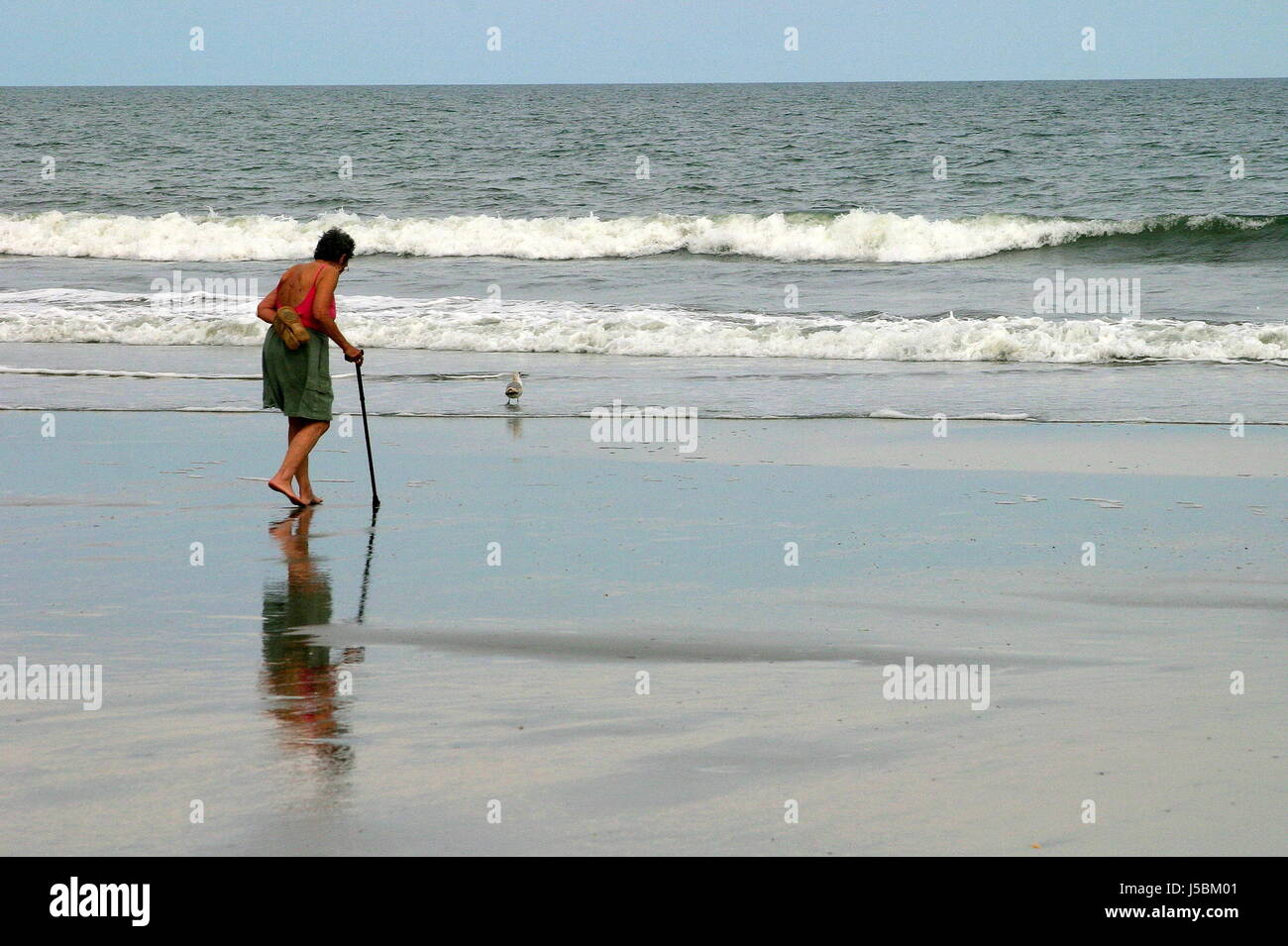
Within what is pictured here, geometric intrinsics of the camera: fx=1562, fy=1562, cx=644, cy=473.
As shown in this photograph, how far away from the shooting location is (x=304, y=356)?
8484mm

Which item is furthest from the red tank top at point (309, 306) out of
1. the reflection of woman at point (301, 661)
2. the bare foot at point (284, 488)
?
the reflection of woman at point (301, 661)

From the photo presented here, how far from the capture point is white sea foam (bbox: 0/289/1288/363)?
53.5 feet

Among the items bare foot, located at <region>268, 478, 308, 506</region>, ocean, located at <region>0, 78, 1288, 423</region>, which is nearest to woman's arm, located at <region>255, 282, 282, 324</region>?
bare foot, located at <region>268, 478, 308, 506</region>

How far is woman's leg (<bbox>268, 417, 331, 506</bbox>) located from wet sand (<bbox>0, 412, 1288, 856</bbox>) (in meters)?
0.28

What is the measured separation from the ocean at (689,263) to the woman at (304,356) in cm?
383

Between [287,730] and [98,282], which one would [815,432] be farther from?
[98,282]

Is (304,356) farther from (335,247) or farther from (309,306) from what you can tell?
(335,247)

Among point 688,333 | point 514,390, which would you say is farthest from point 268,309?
point 688,333

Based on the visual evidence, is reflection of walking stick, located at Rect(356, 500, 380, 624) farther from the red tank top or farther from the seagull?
the seagull

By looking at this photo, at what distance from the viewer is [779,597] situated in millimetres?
6297

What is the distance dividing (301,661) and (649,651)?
3.93ft
